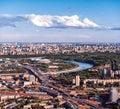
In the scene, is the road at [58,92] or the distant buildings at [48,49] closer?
the road at [58,92]

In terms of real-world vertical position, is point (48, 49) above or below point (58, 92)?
above

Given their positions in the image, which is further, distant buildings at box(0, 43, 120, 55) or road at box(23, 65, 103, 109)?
distant buildings at box(0, 43, 120, 55)

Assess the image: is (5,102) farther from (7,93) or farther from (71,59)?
(71,59)

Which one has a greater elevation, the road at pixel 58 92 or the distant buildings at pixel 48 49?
the distant buildings at pixel 48 49

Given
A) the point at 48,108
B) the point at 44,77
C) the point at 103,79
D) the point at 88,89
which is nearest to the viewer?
the point at 48,108

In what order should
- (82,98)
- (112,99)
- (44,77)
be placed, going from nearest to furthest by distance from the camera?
(112,99) → (82,98) → (44,77)

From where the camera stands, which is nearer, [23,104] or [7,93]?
[23,104]

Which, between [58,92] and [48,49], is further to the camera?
[48,49]

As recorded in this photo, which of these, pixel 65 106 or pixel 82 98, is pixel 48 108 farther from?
pixel 82 98

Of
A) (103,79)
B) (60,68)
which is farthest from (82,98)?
(60,68)

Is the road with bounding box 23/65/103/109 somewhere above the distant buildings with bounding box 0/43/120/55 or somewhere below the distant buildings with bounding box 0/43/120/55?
below
